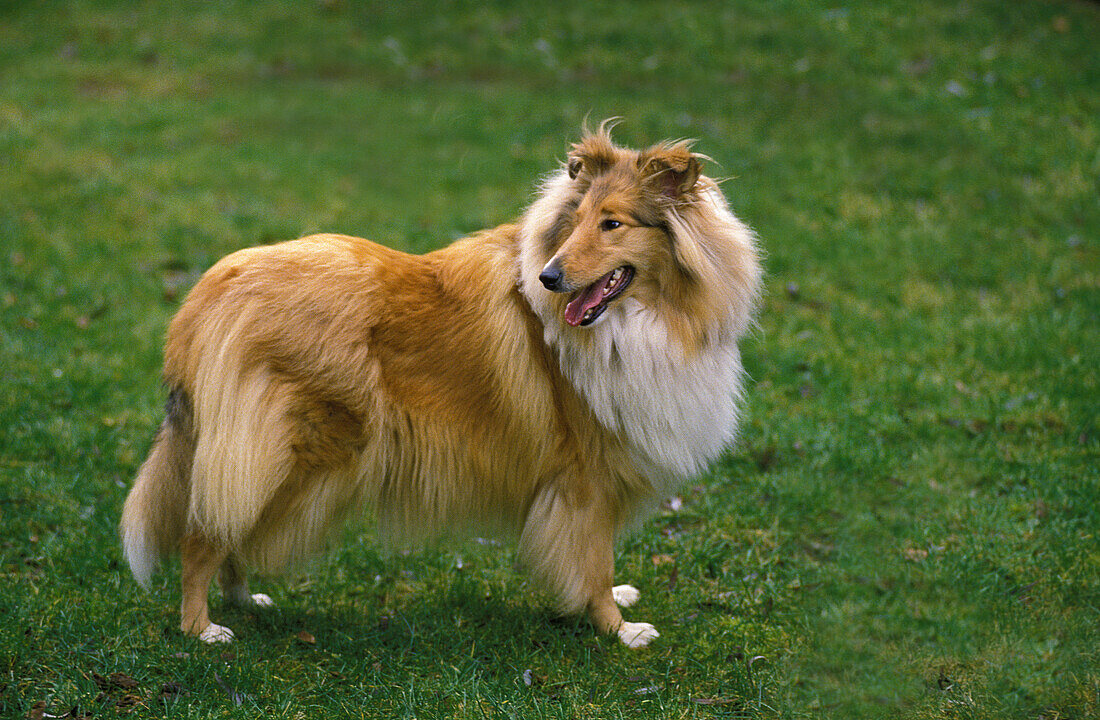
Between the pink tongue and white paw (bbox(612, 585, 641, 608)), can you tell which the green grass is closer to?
white paw (bbox(612, 585, 641, 608))

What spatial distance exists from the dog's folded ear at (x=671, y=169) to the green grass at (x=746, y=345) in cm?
199

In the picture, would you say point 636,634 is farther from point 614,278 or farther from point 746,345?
point 746,345

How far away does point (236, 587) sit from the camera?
4.45m

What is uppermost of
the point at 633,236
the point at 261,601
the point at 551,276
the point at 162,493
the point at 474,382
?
the point at 633,236

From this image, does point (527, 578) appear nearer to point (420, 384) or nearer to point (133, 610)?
point (420, 384)

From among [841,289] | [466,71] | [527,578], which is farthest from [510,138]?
[527,578]

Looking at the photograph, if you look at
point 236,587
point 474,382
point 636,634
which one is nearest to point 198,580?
point 236,587

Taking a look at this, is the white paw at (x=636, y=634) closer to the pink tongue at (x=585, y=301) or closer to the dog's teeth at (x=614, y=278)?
the pink tongue at (x=585, y=301)

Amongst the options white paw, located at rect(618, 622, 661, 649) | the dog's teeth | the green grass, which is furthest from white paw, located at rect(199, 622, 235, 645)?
the dog's teeth

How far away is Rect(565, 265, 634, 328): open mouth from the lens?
12.9 ft

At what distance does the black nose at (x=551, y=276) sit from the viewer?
3770mm

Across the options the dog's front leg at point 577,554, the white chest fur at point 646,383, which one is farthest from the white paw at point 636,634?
the white chest fur at point 646,383

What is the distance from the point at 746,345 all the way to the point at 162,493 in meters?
4.66

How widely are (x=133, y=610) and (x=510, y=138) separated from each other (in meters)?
7.94
